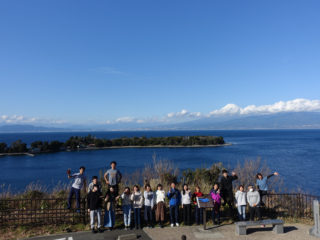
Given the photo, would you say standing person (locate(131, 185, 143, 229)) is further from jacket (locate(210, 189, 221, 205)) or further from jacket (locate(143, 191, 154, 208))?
jacket (locate(210, 189, 221, 205))

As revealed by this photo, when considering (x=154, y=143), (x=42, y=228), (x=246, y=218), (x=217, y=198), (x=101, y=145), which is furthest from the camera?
(x=154, y=143)

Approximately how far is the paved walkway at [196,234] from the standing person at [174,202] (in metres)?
0.37

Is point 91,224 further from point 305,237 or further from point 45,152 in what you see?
point 45,152

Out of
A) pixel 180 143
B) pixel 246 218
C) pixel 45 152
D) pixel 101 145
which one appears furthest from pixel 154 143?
pixel 246 218

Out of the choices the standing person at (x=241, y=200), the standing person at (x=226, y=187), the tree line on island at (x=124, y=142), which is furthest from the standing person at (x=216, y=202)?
the tree line on island at (x=124, y=142)

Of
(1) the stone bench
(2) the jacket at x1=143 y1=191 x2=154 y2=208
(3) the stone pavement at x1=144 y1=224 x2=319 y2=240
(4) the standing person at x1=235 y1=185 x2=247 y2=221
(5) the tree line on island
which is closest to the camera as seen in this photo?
(3) the stone pavement at x1=144 y1=224 x2=319 y2=240

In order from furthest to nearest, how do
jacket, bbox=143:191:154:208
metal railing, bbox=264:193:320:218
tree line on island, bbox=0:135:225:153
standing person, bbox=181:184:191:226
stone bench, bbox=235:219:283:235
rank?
1. tree line on island, bbox=0:135:225:153
2. metal railing, bbox=264:193:320:218
3. standing person, bbox=181:184:191:226
4. jacket, bbox=143:191:154:208
5. stone bench, bbox=235:219:283:235

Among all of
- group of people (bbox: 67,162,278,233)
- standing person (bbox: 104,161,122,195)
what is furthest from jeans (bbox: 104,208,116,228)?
standing person (bbox: 104,161,122,195)

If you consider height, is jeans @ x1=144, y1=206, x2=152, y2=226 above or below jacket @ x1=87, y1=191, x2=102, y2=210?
below

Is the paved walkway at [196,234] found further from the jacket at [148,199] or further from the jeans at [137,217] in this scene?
→ the jacket at [148,199]

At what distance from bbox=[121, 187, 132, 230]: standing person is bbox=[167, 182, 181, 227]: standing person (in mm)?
1385

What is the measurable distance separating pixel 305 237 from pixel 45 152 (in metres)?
89.0

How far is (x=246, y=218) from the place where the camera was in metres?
10.1

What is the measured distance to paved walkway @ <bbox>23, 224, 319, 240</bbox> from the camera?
789 centimetres
